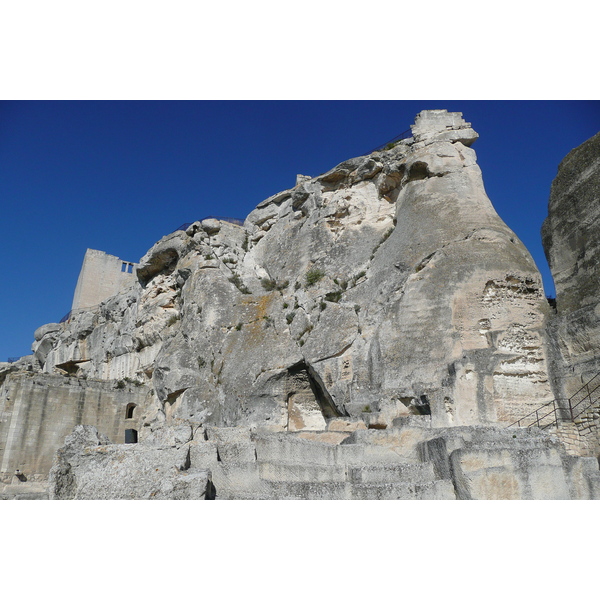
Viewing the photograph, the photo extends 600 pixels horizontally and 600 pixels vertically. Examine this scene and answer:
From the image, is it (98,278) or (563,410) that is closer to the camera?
(563,410)

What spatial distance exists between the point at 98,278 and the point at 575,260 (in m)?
31.0

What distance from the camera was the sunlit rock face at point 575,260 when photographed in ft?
38.2

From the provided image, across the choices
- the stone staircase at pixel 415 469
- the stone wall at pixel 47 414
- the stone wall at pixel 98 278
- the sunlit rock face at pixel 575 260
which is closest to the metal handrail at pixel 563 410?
the sunlit rock face at pixel 575 260

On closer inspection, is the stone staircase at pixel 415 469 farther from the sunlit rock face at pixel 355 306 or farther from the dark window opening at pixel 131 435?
the dark window opening at pixel 131 435

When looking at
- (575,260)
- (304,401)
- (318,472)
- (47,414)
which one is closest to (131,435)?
(47,414)

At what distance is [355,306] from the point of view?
16609 millimetres

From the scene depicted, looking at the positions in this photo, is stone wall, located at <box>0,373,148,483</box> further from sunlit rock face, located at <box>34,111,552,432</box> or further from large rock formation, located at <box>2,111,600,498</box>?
sunlit rock face, located at <box>34,111,552,432</box>

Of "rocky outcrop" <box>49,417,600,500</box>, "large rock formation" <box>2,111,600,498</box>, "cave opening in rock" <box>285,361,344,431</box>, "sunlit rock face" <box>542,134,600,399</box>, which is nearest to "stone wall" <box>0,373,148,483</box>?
"large rock formation" <box>2,111,600,498</box>

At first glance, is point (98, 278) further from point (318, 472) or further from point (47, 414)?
point (318, 472)

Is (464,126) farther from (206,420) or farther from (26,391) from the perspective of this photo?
(26,391)

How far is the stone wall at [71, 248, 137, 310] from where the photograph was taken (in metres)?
35.8

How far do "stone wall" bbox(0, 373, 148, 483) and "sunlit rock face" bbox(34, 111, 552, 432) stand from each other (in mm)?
1731

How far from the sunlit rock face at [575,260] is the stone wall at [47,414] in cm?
1499

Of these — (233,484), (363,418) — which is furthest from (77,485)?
(363,418)
